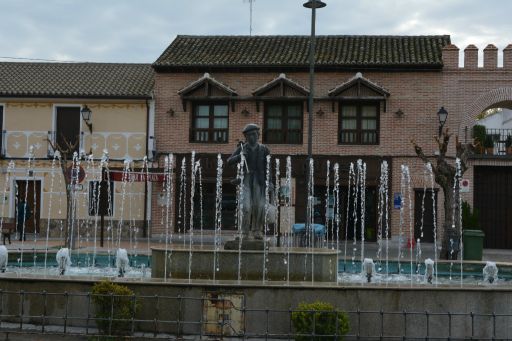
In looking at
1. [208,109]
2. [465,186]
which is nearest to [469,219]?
[465,186]

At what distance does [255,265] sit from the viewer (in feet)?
36.2

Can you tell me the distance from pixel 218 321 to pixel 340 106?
730 inches

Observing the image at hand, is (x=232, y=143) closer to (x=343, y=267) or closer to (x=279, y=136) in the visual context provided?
(x=279, y=136)

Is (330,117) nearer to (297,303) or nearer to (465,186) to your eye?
(465,186)

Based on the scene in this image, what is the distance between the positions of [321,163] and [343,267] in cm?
1181

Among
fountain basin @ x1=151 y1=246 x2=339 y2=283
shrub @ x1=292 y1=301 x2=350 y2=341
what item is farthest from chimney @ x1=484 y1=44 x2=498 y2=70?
shrub @ x1=292 y1=301 x2=350 y2=341

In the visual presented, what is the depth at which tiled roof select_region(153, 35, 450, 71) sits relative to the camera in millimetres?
26406

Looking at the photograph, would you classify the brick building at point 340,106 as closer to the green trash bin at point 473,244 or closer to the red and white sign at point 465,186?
the red and white sign at point 465,186

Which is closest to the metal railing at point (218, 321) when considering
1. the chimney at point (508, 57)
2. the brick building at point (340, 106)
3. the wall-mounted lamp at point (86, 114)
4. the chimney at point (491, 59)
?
the brick building at point (340, 106)

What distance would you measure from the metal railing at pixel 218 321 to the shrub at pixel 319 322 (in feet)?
1.23

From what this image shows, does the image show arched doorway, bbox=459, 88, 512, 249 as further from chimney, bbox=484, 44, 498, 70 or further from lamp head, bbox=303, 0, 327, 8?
lamp head, bbox=303, 0, 327, 8

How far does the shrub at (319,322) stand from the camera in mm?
8289

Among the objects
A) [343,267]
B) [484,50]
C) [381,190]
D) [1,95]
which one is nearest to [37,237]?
[1,95]

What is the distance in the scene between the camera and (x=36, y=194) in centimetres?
2806
